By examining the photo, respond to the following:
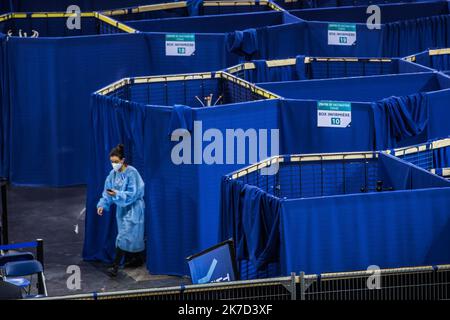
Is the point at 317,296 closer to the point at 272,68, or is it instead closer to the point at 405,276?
the point at 405,276

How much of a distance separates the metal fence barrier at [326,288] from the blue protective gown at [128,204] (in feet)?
14.9

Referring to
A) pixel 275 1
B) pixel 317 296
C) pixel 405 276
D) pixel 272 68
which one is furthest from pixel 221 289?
pixel 275 1

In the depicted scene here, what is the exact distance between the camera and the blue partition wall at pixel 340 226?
1323cm

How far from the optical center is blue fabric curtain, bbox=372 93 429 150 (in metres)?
16.5

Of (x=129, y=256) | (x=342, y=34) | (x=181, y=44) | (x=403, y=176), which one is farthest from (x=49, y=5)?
(x=403, y=176)

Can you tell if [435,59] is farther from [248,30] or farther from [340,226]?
[340,226]

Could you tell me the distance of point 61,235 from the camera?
18.0 meters

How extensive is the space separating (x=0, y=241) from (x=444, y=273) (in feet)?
21.5

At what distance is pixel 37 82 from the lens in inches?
770

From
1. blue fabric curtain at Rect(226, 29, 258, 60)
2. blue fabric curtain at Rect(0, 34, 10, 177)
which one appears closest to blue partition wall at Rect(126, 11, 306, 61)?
blue fabric curtain at Rect(226, 29, 258, 60)

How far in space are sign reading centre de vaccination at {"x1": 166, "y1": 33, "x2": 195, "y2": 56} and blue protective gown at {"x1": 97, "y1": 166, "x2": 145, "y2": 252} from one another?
4.13 metres

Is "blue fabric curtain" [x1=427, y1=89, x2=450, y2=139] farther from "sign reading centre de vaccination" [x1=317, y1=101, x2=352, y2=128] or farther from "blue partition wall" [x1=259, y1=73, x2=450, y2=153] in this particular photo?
"sign reading centre de vaccination" [x1=317, y1=101, x2=352, y2=128]

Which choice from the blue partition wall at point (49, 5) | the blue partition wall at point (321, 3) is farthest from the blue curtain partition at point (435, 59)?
the blue partition wall at point (49, 5)

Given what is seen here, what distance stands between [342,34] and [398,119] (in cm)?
443
